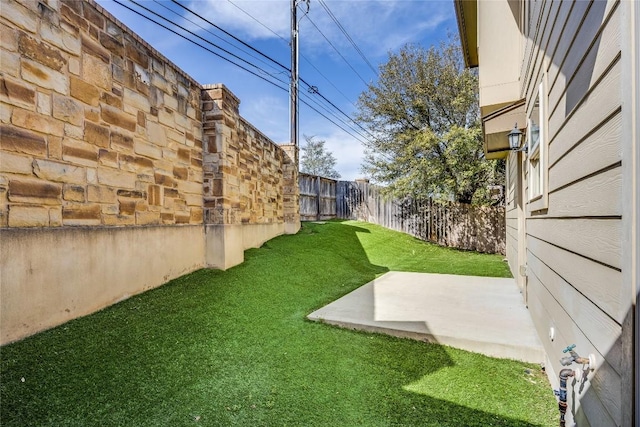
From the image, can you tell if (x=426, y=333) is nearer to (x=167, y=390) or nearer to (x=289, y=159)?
(x=167, y=390)

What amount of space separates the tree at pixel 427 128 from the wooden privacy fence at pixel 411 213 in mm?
636

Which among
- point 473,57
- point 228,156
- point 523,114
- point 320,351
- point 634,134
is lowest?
point 320,351

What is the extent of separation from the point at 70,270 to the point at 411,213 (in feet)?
36.4

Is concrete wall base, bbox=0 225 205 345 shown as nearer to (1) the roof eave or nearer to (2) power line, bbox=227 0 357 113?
(1) the roof eave

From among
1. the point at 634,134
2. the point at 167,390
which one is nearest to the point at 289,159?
the point at 167,390

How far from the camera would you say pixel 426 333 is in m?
3.10

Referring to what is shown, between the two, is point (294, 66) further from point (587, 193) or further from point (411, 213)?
point (587, 193)

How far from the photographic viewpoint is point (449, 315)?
3658 millimetres

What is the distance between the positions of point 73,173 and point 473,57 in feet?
26.3

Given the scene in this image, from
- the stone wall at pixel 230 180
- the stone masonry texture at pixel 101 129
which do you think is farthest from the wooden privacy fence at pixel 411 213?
the stone masonry texture at pixel 101 129

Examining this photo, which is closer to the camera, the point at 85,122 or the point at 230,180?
the point at 85,122

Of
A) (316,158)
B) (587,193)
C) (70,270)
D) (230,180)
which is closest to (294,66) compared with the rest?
→ (230,180)

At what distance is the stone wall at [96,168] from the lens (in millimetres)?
2410

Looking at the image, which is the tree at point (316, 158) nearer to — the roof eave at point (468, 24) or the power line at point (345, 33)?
the power line at point (345, 33)
